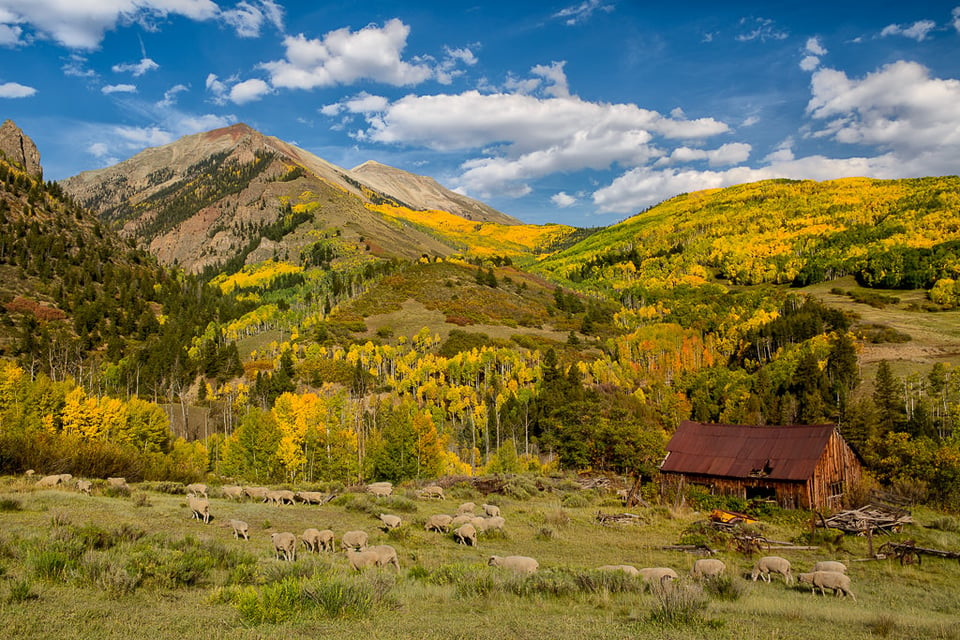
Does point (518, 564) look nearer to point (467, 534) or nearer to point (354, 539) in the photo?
point (354, 539)

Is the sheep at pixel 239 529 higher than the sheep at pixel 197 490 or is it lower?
higher

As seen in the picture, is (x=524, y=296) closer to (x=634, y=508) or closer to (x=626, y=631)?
(x=634, y=508)

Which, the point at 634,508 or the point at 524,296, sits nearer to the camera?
the point at 634,508

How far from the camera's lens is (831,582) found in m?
16.7

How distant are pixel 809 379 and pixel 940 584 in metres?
79.7

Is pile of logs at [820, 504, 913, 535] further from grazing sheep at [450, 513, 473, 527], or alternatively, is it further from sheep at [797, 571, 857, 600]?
grazing sheep at [450, 513, 473, 527]

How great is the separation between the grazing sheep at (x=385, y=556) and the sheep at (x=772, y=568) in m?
12.7

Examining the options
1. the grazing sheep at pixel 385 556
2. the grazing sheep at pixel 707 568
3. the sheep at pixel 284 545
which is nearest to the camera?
the grazing sheep at pixel 385 556

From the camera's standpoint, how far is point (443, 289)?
600 ft

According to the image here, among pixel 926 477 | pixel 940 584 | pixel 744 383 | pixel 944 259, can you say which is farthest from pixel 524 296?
pixel 940 584

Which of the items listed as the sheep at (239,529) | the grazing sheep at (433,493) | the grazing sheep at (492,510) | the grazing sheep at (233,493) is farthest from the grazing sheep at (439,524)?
the grazing sheep at (233,493)

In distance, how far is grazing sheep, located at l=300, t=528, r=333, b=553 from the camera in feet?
61.3

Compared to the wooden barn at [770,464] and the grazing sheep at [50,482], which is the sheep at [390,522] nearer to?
the grazing sheep at [50,482]

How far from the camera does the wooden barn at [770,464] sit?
131 ft
